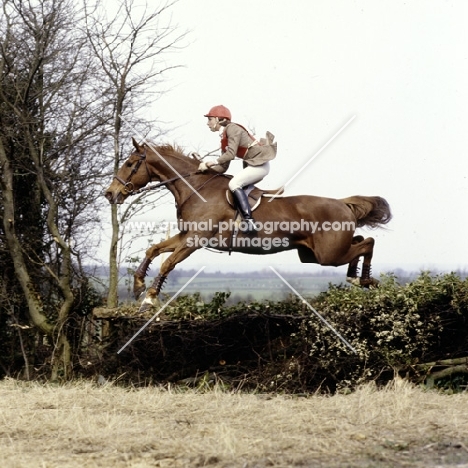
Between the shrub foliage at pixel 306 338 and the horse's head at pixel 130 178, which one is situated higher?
the horse's head at pixel 130 178

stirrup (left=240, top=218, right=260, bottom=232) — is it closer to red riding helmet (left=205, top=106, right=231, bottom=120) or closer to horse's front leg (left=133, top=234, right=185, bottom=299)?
horse's front leg (left=133, top=234, right=185, bottom=299)

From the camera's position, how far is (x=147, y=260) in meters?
10.1

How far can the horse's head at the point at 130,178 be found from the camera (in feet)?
34.0

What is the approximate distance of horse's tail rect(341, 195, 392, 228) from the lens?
11.1m

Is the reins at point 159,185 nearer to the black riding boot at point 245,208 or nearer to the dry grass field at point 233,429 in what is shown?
the black riding boot at point 245,208

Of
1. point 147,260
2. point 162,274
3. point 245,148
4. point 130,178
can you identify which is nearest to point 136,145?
point 130,178

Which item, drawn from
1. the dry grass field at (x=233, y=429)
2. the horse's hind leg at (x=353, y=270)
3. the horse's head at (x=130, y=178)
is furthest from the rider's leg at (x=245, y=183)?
the dry grass field at (x=233, y=429)

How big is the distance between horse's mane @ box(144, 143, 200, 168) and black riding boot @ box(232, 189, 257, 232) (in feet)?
2.88

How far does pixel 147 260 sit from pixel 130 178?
1.08 metres

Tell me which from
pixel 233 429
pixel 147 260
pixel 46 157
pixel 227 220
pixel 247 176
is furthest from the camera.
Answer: pixel 46 157

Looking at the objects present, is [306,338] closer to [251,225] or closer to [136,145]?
[251,225]

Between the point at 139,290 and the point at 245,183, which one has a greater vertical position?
the point at 245,183

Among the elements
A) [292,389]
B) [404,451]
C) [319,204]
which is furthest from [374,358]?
[404,451]

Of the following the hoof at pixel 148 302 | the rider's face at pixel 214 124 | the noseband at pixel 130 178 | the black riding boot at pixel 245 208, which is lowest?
the hoof at pixel 148 302
